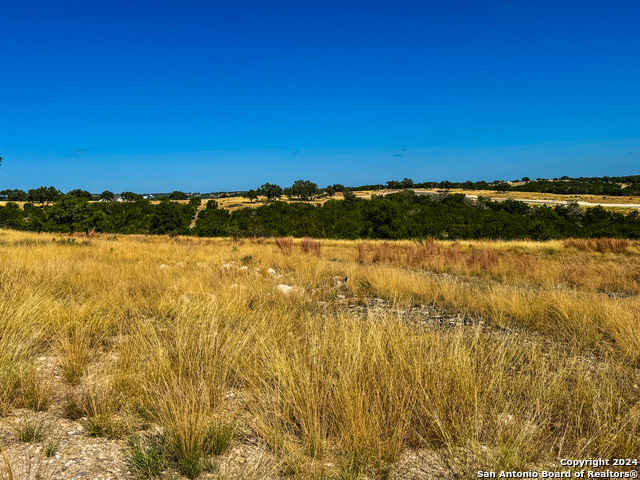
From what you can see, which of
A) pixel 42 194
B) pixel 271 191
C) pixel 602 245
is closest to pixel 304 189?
pixel 271 191

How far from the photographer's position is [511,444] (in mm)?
2098

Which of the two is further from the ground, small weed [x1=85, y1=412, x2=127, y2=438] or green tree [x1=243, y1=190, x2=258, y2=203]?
green tree [x1=243, y1=190, x2=258, y2=203]

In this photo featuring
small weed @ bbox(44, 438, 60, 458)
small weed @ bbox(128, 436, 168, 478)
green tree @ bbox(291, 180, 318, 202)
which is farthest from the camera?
green tree @ bbox(291, 180, 318, 202)

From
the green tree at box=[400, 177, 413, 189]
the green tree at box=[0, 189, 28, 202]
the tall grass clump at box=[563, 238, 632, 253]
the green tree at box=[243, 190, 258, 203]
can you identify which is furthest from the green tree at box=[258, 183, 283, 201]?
the tall grass clump at box=[563, 238, 632, 253]

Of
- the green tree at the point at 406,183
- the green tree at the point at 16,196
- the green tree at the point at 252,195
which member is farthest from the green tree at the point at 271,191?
the green tree at the point at 16,196

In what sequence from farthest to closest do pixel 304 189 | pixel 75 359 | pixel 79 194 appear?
pixel 304 189
pixel 79 194
pixel 75 359

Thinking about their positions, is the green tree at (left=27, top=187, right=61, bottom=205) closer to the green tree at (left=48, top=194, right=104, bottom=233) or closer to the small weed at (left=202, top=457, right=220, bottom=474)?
the green tree at (left=48, top=194, right=104, bottom=233)

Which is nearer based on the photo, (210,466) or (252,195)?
(210,466)

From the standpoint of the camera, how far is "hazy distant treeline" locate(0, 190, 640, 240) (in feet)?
89.4

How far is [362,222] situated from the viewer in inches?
1492

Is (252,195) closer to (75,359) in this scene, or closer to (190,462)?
(75,359)

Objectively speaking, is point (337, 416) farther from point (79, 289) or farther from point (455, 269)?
point (455, 269)

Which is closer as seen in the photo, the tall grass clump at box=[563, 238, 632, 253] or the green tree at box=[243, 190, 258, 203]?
the tall grass clump at box=[563, 238, 632, 253]

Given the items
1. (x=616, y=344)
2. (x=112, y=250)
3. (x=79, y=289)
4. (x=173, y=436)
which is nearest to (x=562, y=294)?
(x=616, y=344)
